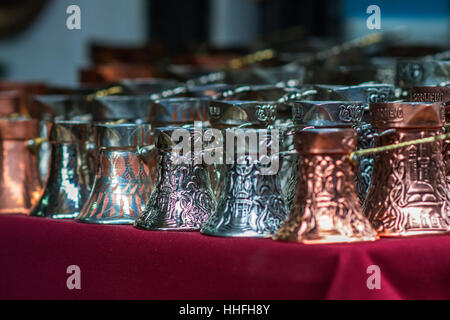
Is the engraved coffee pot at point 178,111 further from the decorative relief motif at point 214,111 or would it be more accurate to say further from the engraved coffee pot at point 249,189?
the engraved coffee pot at point 249,189

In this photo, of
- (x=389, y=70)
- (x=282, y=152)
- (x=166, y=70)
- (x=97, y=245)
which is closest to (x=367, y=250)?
(x=282, y=152)

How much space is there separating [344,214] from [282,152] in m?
0.13

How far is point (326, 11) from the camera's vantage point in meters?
6.19

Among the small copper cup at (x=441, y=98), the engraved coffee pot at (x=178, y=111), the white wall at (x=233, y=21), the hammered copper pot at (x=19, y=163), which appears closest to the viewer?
the small copper cup at (x=441, y=98)

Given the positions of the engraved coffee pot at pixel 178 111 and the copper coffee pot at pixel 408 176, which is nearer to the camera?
the copper coffee pot at pixel 408 176

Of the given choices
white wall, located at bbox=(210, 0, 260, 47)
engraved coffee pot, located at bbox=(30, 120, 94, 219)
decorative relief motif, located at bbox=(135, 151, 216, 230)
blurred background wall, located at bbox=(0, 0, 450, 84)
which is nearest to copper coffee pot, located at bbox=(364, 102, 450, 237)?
decorative relief motif, located at bbox=(135, 151, 216, 230)

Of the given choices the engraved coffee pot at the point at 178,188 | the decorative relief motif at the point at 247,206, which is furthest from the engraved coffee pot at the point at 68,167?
the decorative relief motif at the point at 247,206

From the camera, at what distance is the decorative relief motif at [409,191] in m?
1.23

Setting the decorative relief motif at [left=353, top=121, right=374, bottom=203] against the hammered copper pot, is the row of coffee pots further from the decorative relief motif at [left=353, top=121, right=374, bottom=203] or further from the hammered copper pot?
the hammered copper pot

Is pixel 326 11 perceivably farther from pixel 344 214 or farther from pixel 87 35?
pixel 344 214

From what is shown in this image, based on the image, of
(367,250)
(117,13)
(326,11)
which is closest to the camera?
(367,250)

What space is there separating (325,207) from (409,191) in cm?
13

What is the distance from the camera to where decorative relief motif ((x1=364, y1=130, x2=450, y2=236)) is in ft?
4.04

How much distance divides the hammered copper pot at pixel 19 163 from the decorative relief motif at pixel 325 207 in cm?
61
